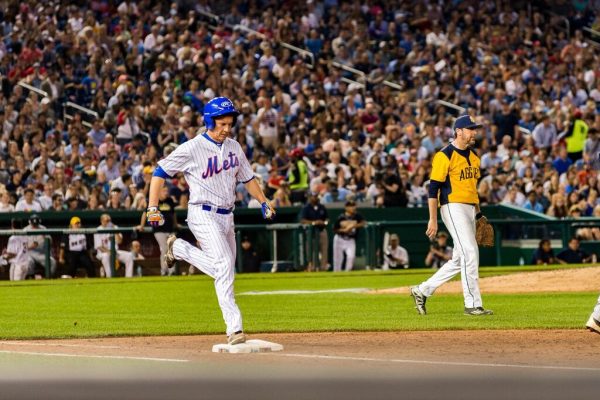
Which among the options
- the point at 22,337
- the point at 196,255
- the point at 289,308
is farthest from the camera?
the point at 289,308

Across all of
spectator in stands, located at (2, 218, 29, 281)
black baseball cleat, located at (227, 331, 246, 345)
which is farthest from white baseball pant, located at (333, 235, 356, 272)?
black baseball cleat, located at (227, 331, 246, 345)

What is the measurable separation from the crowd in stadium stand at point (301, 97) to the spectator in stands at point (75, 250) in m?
0.85

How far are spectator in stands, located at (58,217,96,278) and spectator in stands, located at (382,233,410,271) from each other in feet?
17.9

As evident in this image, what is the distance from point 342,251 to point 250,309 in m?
9.72

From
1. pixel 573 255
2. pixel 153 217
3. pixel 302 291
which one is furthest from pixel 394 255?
pixel 153 217

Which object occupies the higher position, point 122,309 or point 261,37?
point 261,37

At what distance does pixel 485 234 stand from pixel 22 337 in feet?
16.7

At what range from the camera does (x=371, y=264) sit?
88.5 ft

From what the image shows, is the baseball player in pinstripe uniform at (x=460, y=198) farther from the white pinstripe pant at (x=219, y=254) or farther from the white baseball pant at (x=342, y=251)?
the white baseball pant at (x=342, y=251)

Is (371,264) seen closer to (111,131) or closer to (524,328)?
(111,131)

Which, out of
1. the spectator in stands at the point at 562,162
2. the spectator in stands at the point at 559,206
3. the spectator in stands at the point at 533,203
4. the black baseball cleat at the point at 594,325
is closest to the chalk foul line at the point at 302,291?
the spectator in stands at the point at 559,206

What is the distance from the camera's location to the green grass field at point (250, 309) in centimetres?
1421

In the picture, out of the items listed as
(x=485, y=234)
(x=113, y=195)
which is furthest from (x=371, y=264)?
(x=485, y=234)

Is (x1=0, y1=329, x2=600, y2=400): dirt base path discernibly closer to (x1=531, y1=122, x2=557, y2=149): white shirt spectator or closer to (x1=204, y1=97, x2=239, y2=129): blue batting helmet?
(x1=204, y1=97, x2=239, y2=129): blue batting helmet
